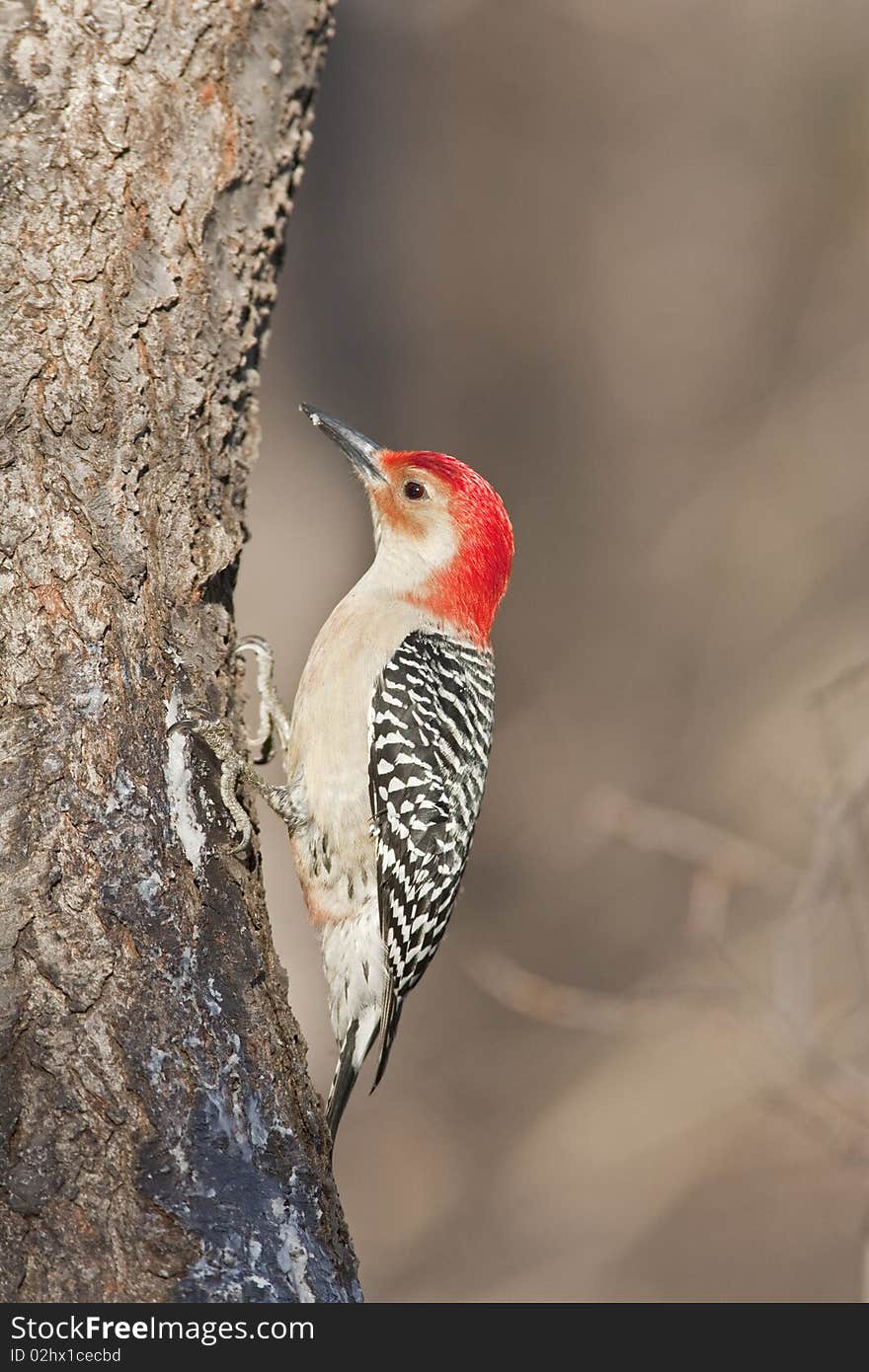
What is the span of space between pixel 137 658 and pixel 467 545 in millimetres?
1573

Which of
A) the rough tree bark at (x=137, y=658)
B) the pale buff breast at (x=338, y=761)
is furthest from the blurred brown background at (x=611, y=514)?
the rough tree bark at (x=137, y=658)

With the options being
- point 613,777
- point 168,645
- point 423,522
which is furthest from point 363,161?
point 168,645

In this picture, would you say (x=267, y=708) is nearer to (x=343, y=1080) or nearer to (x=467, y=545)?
(x=467, y=545)

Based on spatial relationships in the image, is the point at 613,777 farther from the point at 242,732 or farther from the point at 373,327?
the point at 242,732

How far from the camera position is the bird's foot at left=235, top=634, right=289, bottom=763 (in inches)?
169

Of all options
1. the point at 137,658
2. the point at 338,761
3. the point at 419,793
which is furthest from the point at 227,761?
the point at 419,793

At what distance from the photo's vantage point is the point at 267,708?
4383 millimetres

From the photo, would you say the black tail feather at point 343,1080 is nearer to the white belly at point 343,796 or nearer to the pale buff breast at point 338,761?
the white belly at point 343,796

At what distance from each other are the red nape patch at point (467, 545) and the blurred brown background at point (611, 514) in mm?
3465

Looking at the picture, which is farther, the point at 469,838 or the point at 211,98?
the point at 469,838

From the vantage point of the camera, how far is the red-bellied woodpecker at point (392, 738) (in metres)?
4.00

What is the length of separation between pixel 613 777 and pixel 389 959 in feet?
18.4

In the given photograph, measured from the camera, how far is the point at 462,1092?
31.2 feet

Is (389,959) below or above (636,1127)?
above
